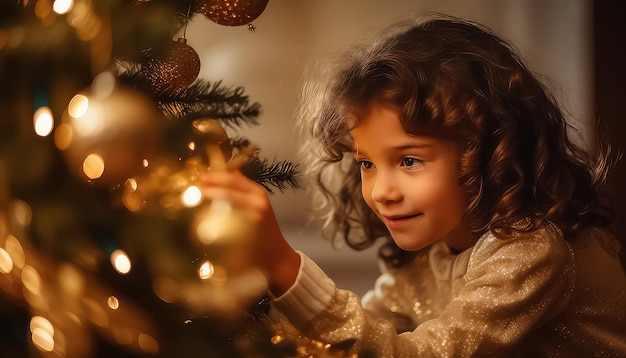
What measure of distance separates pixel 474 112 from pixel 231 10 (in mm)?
299

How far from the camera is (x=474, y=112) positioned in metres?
0.76

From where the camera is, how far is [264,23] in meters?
1.28

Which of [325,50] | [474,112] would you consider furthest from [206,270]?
[325,50]

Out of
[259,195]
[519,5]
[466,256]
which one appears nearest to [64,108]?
[259,195]

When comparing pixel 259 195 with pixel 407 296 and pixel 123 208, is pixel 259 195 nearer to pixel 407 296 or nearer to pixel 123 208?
pixel 123 208

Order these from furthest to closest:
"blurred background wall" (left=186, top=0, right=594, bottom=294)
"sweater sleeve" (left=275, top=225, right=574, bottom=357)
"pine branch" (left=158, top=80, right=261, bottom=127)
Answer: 1. "blurred background wall" (left=186, top=0, right=594, bottom=294)
2. "sweater sleeve" (left=275, top=225, right=574, bottom=357)
3. "pine branch" (left=158, top=80, right=261, bottom=127)

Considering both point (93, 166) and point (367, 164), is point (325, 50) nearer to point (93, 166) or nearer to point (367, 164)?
point (367, 164)

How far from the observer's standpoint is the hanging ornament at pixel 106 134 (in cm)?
45

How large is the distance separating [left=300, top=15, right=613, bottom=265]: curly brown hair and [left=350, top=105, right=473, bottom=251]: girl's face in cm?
1

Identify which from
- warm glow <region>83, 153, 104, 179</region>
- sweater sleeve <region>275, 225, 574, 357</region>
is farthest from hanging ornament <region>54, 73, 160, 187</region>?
sweater sleeve <region>275, 225, 574, 357</region>

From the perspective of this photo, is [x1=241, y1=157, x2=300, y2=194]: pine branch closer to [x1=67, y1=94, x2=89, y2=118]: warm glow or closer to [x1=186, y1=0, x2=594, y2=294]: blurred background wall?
[x1=67, y1=94, x2=89, y2=118]: warm glow

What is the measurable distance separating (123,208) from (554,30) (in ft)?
3.57

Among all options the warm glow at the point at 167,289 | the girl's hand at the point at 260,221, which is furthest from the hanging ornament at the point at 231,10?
the warm glow at the point at 167,289

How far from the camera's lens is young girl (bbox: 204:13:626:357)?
2.28 ft
